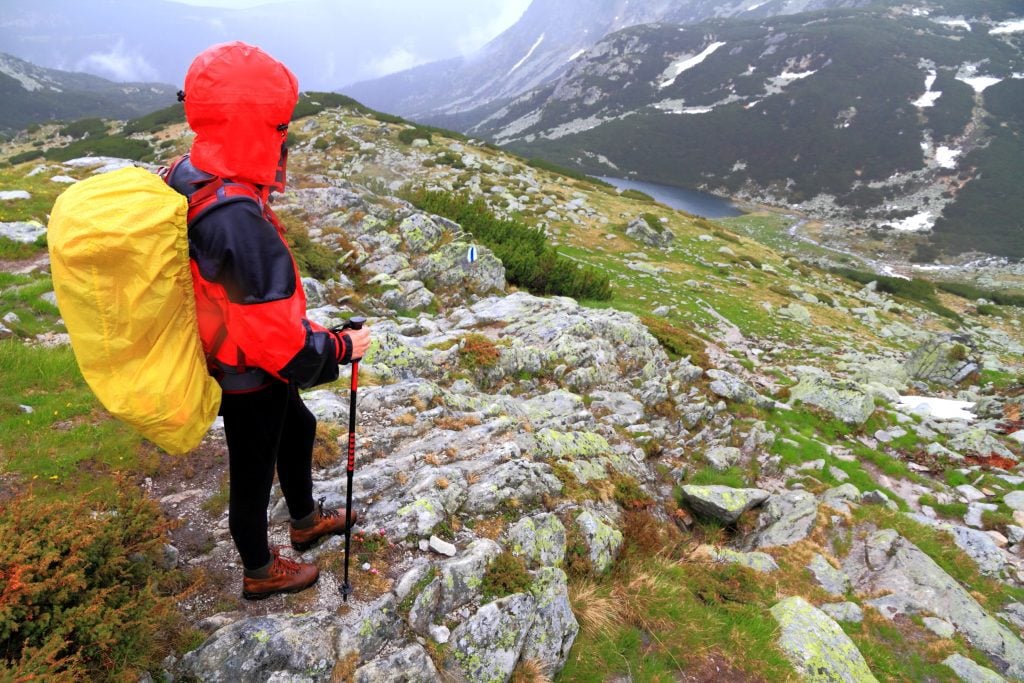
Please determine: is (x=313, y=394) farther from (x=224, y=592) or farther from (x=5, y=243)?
(x=5, y=243)

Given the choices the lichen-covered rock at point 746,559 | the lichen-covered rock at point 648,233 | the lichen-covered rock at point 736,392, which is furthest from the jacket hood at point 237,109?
the lichen-covered rock at point 648,233

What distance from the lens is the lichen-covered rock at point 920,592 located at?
682 centimetres

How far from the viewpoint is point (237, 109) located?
274 cm

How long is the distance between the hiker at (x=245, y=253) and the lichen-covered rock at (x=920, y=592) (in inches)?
340

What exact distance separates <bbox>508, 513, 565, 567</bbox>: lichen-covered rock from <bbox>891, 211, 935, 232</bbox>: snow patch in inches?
4648

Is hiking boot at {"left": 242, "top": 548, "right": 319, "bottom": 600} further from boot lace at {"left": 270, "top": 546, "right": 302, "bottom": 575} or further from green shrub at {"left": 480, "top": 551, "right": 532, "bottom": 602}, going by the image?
green shrub at {"left": 480, "top": 551, "right": 532, "bottom": 602}

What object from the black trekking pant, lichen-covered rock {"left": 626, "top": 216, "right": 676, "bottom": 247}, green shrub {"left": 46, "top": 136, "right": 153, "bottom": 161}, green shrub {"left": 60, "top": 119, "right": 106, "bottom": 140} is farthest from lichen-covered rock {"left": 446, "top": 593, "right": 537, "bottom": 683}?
green shrub {"left": 60, "top": 119, "right": 106, "bottom": 140}

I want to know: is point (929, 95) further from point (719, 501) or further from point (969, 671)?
point (969, 671)

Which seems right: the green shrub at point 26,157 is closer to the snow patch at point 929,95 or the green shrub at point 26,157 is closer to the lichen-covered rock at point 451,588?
the lichen-covered rock at point 451,588

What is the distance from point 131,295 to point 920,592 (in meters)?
10.2

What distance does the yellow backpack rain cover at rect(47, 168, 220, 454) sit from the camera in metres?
2.46

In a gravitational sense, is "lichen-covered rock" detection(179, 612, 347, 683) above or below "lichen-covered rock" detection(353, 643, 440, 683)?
above

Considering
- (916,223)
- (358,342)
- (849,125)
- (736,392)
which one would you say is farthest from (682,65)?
(358,342)

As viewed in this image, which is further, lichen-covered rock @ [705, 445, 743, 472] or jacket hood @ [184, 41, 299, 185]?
lichen-covered rock @ [705, 445, 743, 472]
